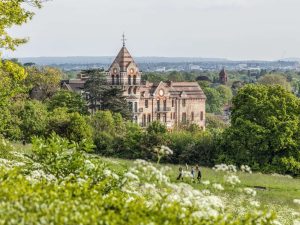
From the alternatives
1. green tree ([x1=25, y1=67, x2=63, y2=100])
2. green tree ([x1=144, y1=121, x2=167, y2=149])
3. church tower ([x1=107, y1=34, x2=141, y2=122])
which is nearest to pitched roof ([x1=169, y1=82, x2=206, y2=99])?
church tower ([x1=107, y1=34, x2=141, y2=122])

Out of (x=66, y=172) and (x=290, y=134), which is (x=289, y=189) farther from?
(x=66, y=172)

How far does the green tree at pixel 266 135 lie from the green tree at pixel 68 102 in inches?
961

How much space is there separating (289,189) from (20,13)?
19.0 metres

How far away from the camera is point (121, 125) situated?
61875 millimetres

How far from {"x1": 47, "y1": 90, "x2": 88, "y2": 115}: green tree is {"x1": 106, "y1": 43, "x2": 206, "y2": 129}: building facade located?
8.96 meters

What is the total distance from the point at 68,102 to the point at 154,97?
2265 cm

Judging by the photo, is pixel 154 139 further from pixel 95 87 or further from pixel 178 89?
pixel 178 89

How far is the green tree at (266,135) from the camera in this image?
46.4 meters

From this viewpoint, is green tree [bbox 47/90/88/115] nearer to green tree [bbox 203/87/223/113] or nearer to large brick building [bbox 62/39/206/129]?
large brick building [bbox 62/39/206/129]

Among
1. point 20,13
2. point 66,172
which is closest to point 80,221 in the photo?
point 66,172

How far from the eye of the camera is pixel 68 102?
228ft

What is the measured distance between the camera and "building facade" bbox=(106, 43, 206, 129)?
83062 mm

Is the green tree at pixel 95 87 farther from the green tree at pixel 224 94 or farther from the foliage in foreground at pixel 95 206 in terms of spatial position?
the green tree at pixel 224 94

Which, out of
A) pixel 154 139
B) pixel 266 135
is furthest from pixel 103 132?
pixel 266 135
